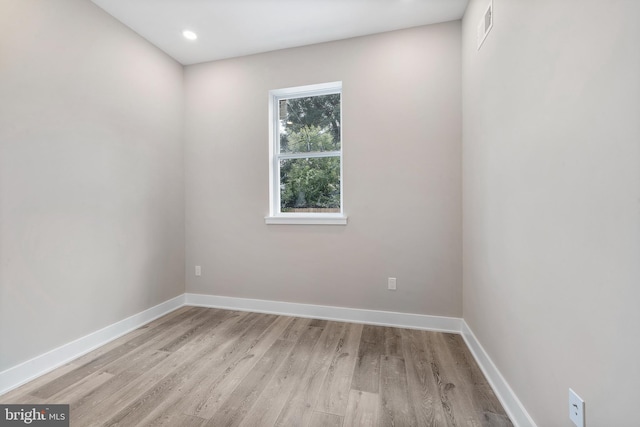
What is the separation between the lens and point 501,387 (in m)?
1.53

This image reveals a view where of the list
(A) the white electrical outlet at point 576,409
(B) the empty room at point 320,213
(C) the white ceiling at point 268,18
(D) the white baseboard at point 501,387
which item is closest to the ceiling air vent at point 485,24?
(B) the empty room at point 320,213

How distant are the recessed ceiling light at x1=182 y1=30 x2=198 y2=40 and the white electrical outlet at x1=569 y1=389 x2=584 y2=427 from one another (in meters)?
3.58

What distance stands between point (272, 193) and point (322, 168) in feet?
A: 2.03

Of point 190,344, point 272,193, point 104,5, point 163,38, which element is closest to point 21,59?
point 104,5

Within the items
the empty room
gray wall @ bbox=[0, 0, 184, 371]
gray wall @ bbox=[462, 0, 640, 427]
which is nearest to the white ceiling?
the empty room

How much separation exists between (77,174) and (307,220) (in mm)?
1926

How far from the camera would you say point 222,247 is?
3.01 meters

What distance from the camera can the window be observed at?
2.79 metres

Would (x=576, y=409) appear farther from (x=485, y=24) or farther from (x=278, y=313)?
(x=278, y=313)

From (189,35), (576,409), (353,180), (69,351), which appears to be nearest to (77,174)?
(69,351)

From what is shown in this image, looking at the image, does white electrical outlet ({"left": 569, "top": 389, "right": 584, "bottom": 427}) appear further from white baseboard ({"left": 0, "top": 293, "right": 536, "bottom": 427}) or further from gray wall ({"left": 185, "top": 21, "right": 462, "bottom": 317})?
gray wall ({"left": 185, "top": 21, "right": 462, "bottom": 317})

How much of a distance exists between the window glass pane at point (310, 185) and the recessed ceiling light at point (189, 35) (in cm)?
146

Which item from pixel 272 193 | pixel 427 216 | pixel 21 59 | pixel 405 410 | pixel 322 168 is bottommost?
pixel 405 410

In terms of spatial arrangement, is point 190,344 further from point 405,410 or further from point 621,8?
point 621,8
